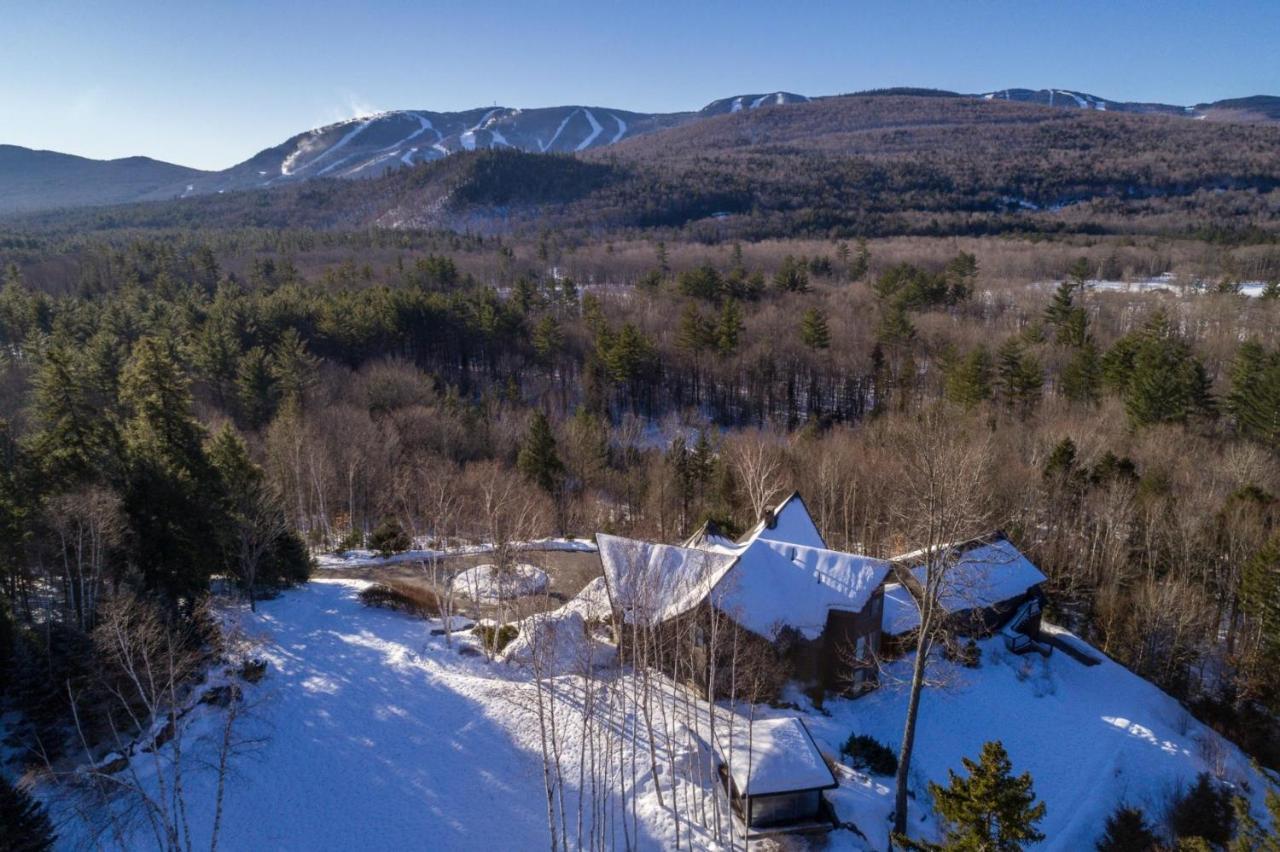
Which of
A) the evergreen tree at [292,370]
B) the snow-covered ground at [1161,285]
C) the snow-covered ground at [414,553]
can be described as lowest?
the snow-covered ground at [414,553]

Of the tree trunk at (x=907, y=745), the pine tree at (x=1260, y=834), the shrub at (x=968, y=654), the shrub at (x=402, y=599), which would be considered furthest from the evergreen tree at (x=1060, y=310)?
the pine tree at (x=1260, y=834)

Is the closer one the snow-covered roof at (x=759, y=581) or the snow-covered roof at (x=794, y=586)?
the snow-covered roof at (x=759, y=581)

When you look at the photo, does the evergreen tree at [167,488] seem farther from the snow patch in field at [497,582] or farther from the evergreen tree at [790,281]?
the evergreen tree at [790,281]

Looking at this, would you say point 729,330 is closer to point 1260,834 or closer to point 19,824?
point 1260,834

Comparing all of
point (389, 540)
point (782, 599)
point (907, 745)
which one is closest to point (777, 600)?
point (782, 599)

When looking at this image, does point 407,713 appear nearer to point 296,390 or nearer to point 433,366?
point 296,390

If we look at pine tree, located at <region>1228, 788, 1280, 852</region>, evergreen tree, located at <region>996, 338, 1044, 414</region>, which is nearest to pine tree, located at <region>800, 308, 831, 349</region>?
evergreen tree, located at <region>996, 338, 1044, 414</region>
